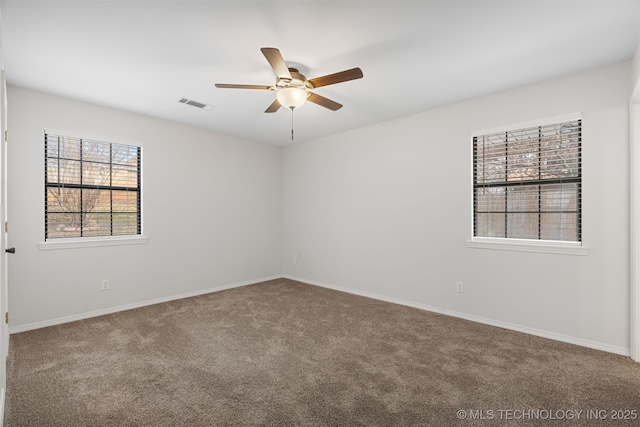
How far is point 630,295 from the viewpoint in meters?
2.68

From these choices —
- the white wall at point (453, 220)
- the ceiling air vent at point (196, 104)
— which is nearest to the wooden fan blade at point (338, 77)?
the ceiling air vent at point (196, 104)

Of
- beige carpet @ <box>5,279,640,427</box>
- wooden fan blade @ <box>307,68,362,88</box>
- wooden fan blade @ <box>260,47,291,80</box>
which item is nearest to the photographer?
beige carpet @ <box>5,279,640,427</box>

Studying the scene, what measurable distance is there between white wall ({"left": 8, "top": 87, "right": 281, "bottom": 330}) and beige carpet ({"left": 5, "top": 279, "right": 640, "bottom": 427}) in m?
0.45

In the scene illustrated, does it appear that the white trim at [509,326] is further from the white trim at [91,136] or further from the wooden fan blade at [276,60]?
the white trim at [91,136]

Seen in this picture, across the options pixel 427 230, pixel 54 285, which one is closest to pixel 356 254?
pixel 427 230

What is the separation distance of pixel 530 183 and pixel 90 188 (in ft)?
16.3

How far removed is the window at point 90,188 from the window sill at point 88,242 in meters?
0.09

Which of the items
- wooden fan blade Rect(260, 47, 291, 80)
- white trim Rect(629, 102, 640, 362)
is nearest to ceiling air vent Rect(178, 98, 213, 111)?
wooden fan blade Rect(260, 47, 291, 80)

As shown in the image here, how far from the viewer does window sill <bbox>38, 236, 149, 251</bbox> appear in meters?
3.41

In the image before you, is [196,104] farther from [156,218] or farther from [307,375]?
[307,375]

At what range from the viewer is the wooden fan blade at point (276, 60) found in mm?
2025

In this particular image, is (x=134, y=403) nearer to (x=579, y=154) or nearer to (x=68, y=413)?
(x=68, y=413)

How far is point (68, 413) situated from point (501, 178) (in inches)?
166

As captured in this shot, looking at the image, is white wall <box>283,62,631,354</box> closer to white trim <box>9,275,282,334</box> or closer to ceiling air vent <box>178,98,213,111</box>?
white trim <box>9,275,282,334</box>
